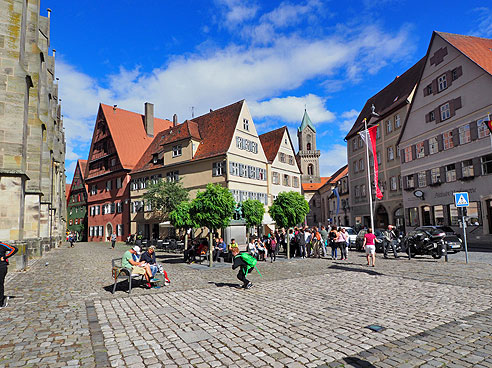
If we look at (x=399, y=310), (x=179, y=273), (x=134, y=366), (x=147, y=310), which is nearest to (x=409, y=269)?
(x=399, y=310)

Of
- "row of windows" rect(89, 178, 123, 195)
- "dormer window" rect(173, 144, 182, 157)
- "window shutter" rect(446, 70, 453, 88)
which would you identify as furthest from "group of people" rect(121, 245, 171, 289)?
"row of windows" rect(89, 178, 123, 195)

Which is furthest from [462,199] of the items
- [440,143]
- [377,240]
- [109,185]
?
[109,185]

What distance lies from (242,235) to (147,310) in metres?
24.3

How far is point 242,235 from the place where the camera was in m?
31.7

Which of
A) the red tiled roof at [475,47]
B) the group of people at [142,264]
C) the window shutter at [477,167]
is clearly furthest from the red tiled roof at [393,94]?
the group of people at [142,264]

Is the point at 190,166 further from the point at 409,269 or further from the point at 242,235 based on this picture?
the point at 409,269

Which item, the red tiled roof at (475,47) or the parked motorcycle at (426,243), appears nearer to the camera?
the parked motorcycle at (426,243)

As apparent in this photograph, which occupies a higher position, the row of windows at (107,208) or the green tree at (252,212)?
the row of windows at (107,208)

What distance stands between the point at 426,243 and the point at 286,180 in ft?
85.7

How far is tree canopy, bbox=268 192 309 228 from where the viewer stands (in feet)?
63.6

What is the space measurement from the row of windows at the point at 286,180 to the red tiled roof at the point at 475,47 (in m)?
20.4

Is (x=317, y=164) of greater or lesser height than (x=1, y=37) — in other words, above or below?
above

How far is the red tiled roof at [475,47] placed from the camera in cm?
2575

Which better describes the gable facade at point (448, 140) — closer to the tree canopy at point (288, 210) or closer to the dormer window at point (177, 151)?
the tree canopy at point (288, 210)
